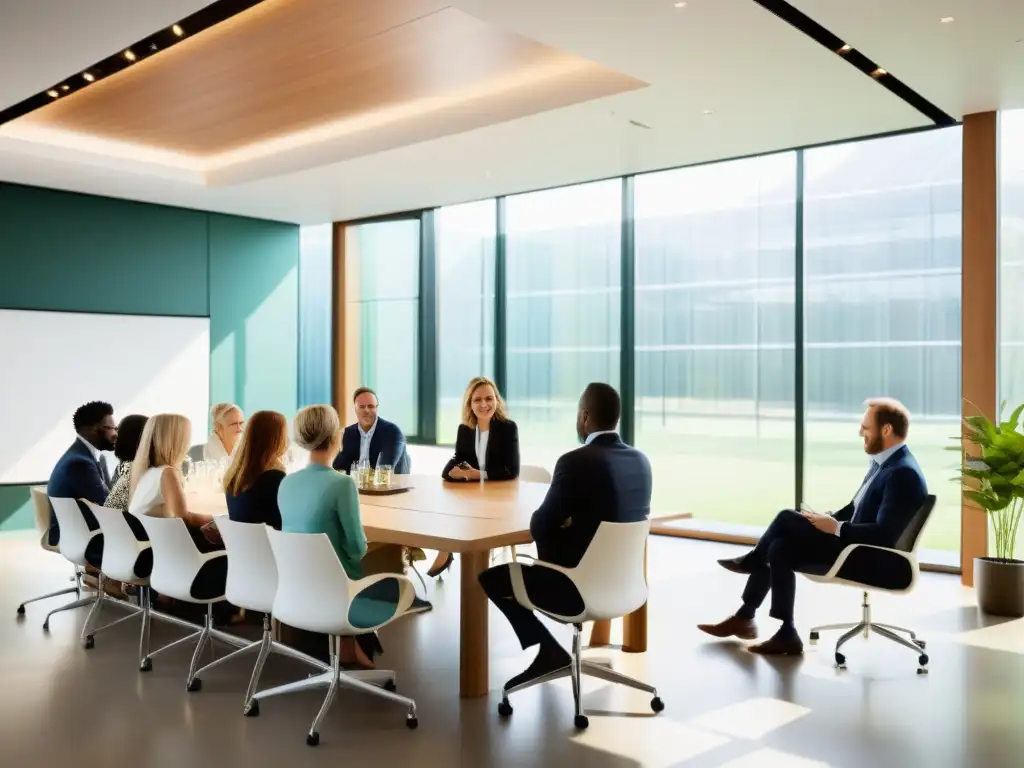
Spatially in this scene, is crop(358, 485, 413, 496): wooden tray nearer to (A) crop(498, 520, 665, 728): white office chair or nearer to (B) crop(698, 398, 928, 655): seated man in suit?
(A) crop(498, 520, 665, 728): white office chair

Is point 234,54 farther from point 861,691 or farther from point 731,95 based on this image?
point 861,691

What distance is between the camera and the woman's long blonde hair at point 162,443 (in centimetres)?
482

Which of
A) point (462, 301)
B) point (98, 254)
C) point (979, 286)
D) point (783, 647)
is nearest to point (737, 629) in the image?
point (783, 647)

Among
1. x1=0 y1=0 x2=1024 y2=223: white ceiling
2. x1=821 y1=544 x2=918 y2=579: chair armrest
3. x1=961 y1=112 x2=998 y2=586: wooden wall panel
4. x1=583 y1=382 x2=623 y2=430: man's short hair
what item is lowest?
x1=821 y1=544 x2=918 y2=579: chair armrest

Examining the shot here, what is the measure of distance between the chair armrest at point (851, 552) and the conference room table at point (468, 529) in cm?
80

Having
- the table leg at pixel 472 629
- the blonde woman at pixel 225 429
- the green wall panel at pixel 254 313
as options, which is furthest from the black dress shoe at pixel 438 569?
the green wall panel at pixel 254 313

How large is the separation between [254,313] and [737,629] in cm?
739

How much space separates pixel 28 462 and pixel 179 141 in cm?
341

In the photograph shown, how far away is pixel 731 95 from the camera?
6.05m

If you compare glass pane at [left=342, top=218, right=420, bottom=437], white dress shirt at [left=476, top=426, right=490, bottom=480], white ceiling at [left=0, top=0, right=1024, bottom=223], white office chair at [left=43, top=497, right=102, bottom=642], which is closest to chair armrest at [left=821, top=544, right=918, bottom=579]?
white dress shirt at [left=476, top=426, right=490, bottom=480]

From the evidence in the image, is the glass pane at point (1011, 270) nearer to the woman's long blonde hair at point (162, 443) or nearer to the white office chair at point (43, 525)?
the woman's long blonde hair at point (162, 443)

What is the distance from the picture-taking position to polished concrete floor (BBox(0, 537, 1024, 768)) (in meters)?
3.61

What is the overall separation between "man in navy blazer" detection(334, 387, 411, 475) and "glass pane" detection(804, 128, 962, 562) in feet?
11.7

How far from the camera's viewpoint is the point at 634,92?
234 inches
